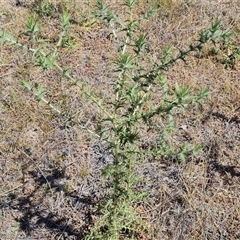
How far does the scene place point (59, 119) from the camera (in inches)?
123

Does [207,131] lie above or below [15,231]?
above

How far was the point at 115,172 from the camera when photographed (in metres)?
2.08

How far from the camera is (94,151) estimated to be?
9.68 ft

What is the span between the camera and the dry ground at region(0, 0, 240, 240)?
2621mm

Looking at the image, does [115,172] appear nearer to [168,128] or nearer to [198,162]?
[168,128]

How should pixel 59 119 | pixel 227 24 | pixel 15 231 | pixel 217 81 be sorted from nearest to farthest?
1. pixel 15 231
2. pixel 59 119
3. pixel 217 81
4. pixel 227 24

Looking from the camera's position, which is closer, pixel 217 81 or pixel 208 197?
pixel 208 197

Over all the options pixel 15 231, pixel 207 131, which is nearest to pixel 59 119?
pixel 15 231

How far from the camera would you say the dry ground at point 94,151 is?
262 centimetres

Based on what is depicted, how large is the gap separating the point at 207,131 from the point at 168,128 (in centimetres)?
107

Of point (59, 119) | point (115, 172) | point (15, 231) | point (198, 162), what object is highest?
point (115, 172)

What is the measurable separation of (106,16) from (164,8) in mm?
2140

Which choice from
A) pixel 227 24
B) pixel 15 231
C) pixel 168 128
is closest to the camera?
pixel 168 128

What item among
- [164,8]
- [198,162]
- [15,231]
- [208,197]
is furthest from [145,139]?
[164,8]
